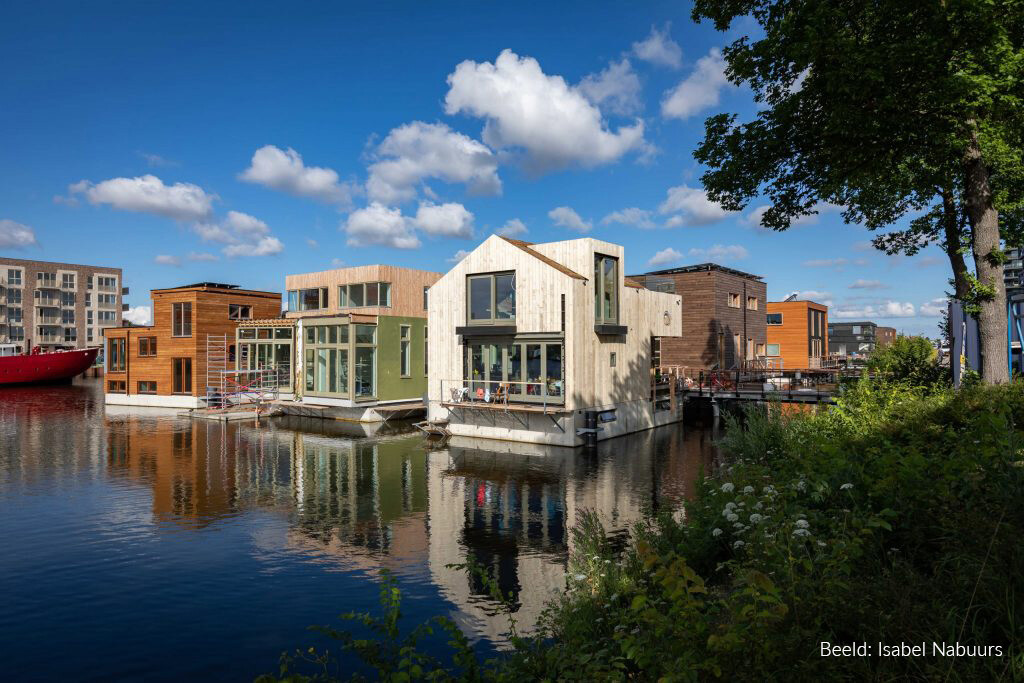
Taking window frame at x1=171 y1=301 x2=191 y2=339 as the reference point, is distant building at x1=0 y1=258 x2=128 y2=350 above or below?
above

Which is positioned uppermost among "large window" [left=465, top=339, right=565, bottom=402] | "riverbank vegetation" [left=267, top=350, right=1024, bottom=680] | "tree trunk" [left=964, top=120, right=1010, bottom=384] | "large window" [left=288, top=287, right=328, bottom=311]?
"large window" [left=288, top=287, right=328, bottom=311]

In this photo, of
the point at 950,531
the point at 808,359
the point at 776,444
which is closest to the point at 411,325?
the point at 776,444

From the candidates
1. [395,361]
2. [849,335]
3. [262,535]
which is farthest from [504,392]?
[849,335]

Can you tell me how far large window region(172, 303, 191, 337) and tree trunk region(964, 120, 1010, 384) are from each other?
38740mm

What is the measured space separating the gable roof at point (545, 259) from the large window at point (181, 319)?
23663 millimetres

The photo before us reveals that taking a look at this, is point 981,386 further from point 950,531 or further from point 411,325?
point 411,325

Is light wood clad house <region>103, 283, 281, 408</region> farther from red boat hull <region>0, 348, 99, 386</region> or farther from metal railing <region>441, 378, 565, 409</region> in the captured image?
red boat hull <region>0, 348, 99, 386</region>

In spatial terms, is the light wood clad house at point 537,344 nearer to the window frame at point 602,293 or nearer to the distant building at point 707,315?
the window frame at point 602,293

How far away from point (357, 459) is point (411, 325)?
44.3 ft

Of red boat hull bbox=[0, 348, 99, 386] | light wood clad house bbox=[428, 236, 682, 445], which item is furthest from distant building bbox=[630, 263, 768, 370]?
red boat hull bbox=[0, 348, 99, 386]

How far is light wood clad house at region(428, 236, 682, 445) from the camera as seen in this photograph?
76.4 ft

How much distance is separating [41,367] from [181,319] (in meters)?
32.8

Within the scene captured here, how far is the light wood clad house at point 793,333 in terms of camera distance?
169 feet

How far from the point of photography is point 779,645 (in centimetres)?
398
